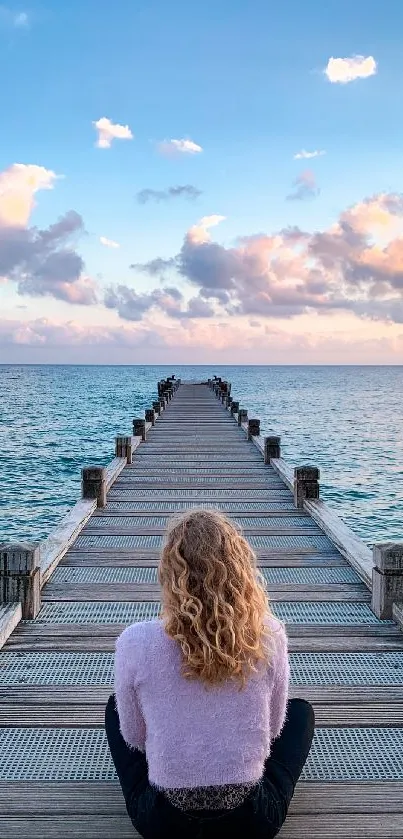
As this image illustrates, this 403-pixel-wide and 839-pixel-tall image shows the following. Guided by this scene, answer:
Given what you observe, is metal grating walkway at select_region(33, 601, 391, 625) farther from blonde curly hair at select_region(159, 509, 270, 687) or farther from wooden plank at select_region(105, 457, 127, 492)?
wooden plank at select_region(105, 457, 127, 492)

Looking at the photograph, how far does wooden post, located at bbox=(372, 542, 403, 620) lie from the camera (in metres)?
6.09

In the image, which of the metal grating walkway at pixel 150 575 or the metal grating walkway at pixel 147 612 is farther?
the metal grating walkway at pixel 150 575

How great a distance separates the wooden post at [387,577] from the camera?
6090 millimetres

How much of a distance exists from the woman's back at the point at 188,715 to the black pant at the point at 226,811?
0.13m

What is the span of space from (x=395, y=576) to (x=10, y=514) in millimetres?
16408

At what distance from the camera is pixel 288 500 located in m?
11.4

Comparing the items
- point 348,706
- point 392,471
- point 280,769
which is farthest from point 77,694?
point 392,471

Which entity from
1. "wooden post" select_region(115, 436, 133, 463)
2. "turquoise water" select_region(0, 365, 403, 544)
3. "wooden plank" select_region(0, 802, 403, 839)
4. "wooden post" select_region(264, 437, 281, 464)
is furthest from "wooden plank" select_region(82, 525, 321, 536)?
"turquoise water" select_region(0, 365, 403, 544)

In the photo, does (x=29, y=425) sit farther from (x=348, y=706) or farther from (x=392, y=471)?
(x=348, y=706)

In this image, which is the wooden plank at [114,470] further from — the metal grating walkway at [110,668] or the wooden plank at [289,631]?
the metal grating walkway at [110,668]

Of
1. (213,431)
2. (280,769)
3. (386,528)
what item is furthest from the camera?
(213,431)

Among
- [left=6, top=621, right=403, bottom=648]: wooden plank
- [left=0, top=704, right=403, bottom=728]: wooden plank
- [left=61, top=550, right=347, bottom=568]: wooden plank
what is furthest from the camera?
[left=61, top=550, right=347, bottom=568]: wooden plank

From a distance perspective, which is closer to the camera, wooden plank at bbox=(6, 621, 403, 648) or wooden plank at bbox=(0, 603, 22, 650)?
wooden plank at bbox=(0, 603, 22, 650)

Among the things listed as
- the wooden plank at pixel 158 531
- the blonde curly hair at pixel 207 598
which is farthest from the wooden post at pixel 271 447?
the blonde curly hair at pixel 207 598
